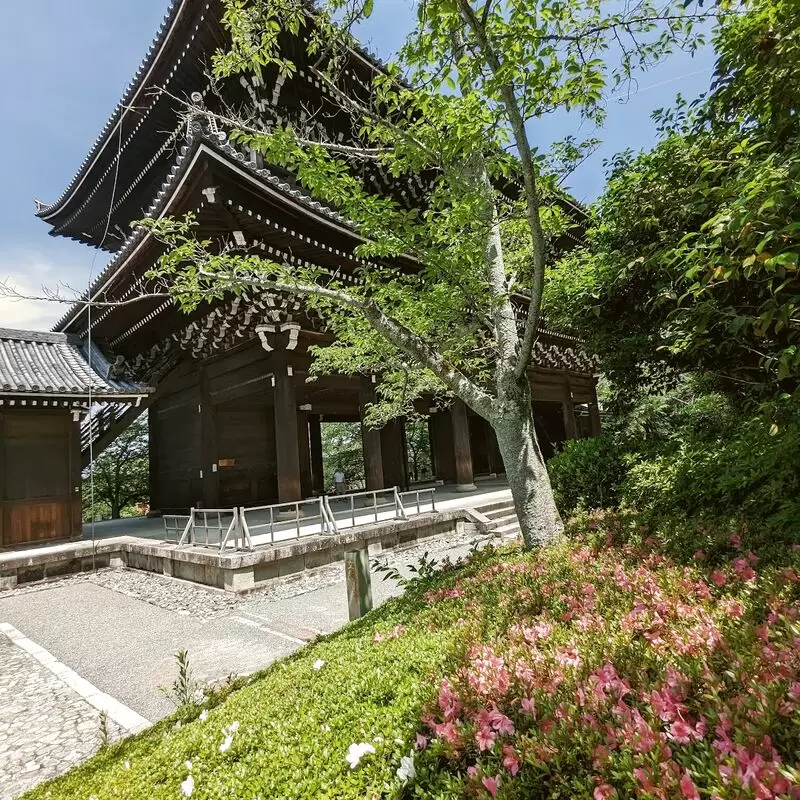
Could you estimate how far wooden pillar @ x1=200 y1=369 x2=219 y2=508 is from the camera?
11.8 meters

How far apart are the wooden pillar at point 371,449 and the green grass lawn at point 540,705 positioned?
780 cm

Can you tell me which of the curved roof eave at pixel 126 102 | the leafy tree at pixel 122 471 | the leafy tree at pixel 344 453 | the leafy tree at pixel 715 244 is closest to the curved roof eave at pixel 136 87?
the curved roof eave at pixel 126 102

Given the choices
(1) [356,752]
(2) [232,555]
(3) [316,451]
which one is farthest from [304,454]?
(1) [356,752]

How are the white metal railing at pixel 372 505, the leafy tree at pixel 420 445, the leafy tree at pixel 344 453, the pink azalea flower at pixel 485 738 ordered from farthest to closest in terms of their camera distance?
the leafy tree at pixel 420 445 < the leafy tree at pixel 344 453 < the white metal railing at pixel 372 505 < the pink azalea flower at pixel 485 738

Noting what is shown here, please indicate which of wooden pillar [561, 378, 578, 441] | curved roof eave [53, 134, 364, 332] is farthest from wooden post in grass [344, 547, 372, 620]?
wooden pillar [561, 378, 578, 441]

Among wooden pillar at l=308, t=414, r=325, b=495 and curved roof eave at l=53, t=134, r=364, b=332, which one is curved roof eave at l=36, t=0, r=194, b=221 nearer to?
curved roof eave at l=53, t=134, r=364, b=332

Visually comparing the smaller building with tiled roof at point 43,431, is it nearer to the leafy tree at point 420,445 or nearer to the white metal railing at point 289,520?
the white metal railing at point 289,520

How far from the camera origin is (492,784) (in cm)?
160

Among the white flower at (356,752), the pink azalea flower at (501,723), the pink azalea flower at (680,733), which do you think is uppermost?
the pink azalea flower at (680,733)

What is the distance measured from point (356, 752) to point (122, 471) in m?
22.7

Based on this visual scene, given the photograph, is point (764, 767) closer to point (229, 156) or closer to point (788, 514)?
point (788, 514)

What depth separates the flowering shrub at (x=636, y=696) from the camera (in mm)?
1397

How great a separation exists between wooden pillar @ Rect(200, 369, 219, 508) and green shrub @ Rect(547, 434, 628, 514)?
8.95 metres

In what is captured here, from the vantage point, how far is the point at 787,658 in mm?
1656
